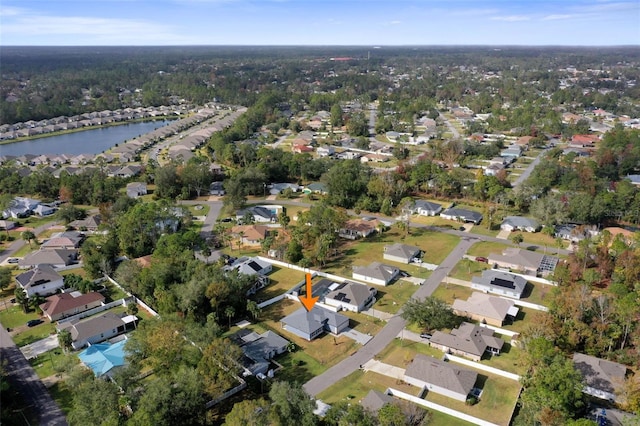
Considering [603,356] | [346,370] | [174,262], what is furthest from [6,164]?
[603,356]

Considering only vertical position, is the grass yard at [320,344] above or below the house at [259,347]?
below

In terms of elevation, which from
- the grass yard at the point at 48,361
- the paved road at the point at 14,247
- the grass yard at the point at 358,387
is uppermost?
the grass yard at the point at 358,387

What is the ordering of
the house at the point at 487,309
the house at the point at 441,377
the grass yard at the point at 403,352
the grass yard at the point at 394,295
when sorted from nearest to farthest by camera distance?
the house at the point at 441,377, the grass yard at the point at 403,352, the house at the point at 487,309, the grass yard at the point at 394,295

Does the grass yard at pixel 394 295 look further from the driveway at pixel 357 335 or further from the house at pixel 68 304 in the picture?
the house at pixel 68 304

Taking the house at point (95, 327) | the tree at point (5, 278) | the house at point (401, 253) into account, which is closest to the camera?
the house at point (95, 327)

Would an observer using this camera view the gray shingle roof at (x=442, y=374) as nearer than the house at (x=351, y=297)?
Yes

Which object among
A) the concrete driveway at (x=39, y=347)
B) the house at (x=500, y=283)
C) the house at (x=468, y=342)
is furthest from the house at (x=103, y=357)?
the house at (x=500, y=283)

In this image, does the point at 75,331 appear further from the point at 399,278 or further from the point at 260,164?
the point at 260,164
